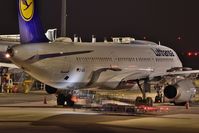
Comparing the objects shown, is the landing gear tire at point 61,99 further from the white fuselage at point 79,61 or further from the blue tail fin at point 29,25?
the blue tail fin at point 29,25

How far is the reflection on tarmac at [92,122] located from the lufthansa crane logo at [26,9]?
522 cm

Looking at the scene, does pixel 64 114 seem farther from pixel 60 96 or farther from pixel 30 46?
pixel 60 96

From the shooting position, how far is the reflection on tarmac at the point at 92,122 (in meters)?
20.4

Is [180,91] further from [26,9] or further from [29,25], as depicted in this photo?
[26,9]

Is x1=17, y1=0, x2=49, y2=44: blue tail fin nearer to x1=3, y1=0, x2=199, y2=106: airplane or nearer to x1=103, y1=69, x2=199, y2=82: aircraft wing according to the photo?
x1=3, y1=0, x2=199, y2=106: airplane

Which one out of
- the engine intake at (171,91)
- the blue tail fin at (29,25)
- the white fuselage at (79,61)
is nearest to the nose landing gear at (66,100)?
the white fuselage at (79,61)

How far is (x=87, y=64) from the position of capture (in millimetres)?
31844

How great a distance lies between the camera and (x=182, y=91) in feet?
104

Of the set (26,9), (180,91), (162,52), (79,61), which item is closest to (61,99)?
(79,61)

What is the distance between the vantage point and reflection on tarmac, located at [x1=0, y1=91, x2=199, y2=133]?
20.4 m

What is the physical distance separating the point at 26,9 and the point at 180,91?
10.2 metres

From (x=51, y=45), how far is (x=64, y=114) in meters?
4.42

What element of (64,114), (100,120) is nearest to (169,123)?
(100,120)

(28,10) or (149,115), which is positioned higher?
(28,10)
